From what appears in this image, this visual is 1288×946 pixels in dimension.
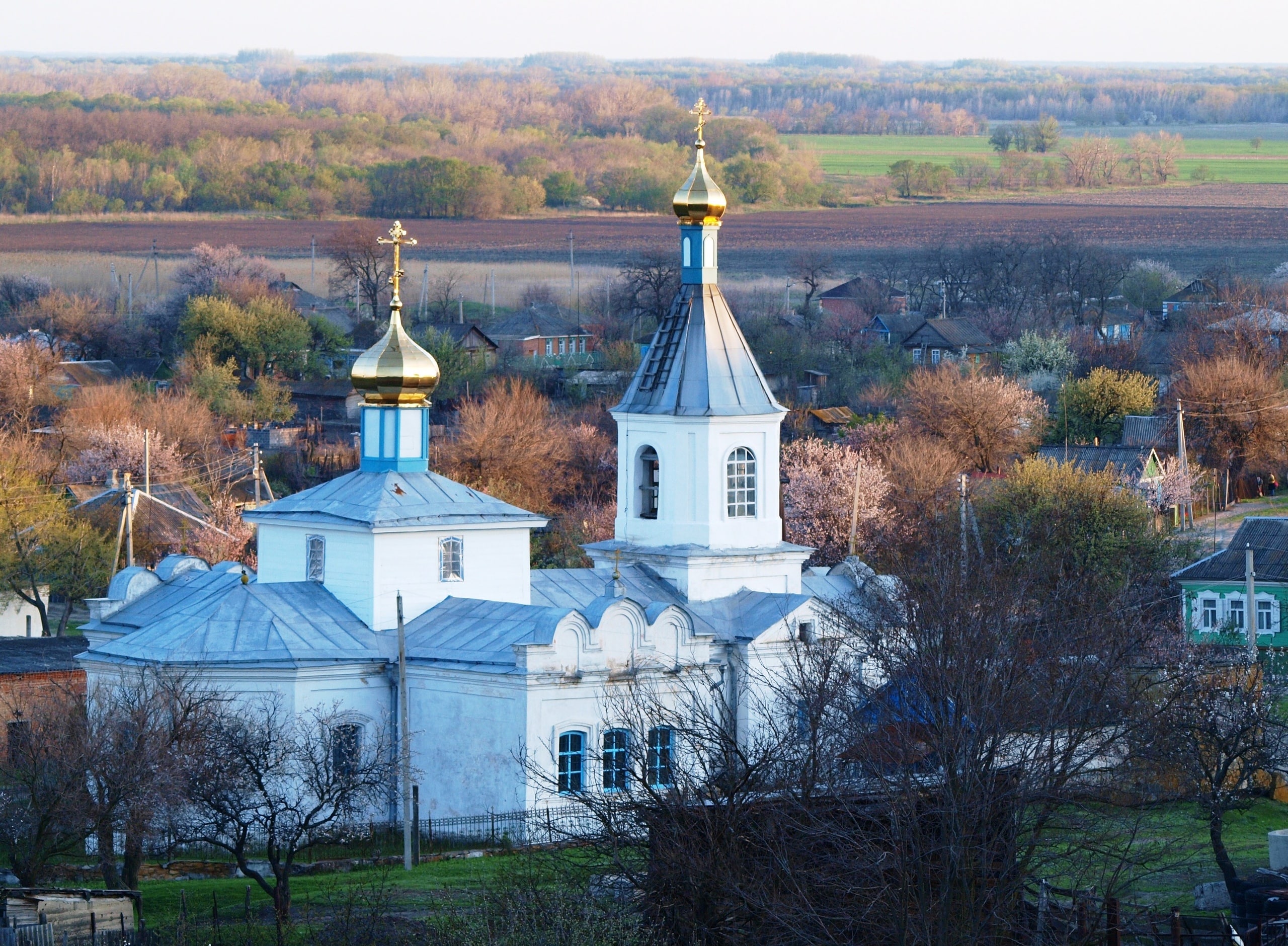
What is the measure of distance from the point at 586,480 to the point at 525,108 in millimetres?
95131

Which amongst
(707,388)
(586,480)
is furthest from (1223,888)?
(586,480)

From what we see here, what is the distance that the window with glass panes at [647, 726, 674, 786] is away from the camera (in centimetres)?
1845

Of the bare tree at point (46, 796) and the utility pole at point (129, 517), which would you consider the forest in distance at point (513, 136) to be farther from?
the bare tree at point (46, 796)

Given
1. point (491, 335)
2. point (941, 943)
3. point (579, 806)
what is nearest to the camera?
point (941, 943)

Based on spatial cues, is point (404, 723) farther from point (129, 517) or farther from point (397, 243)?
point (129, 517)

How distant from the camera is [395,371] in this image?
27188mm

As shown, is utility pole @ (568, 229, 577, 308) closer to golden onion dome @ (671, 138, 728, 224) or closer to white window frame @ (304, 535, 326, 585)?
golden onion dome @ (671, 138, 728, 224)

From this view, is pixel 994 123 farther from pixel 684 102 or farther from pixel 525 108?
pixel 525 108

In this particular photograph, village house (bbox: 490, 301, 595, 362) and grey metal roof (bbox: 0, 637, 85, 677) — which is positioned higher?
village house (bbox: 490, 301, 595, 362)

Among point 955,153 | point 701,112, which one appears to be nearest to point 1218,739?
point 701,112

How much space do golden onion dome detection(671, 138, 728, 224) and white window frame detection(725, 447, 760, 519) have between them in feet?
9.59

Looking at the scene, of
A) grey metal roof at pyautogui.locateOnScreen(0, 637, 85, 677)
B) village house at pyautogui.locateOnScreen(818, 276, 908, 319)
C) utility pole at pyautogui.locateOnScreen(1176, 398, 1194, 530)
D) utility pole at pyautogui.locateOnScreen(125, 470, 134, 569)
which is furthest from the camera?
Answer: village house at pyautogui.locateOnScreen(818, 276, 908, 319)

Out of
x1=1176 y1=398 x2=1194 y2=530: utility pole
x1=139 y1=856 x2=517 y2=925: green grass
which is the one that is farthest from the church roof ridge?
x1=1176 y1=398 x2=1194 y2=530: utility pole

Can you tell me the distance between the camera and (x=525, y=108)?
145 metres
